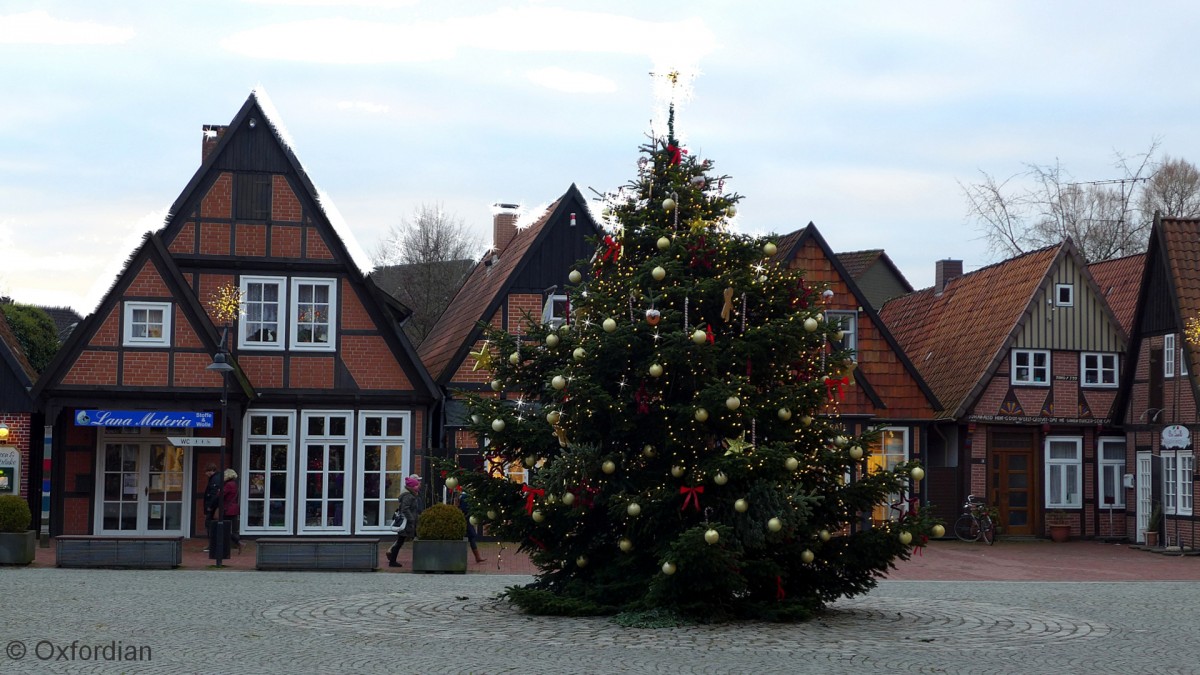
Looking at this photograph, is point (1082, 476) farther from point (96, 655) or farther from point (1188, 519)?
point (96, 655)

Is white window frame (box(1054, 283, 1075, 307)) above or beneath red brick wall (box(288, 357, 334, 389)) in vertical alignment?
above

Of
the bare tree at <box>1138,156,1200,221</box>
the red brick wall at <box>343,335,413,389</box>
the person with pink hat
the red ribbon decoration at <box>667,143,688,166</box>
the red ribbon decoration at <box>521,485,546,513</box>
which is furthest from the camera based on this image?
the bare tree at <box>1138,156,1200,221</box>

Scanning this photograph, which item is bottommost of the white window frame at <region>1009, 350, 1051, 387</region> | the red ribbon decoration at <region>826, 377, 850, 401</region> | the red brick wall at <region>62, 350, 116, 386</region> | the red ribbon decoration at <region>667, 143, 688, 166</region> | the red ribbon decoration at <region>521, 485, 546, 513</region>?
the red ribbon decoration at <region>521, 485, 546, 513</region>

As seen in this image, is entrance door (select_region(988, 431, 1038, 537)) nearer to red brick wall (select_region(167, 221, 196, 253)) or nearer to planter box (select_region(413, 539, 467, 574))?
planter box (select_region(413, 539, 467, 574))

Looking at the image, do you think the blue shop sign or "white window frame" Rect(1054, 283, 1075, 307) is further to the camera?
"white window frame" Rect(1054, 283, 1075, 307)

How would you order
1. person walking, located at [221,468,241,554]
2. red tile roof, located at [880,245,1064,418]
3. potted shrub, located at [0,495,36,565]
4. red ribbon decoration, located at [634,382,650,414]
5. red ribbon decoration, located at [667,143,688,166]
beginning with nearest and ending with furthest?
red ribbon decoration, located at [634,382,650,414]
red ribbon decoration, located at [667,143,688,166]
potted shrub, located at [0,495,36,565]
person walking, located at [221,468,241,554]
red tile roof, located at [880,245,1064,418]

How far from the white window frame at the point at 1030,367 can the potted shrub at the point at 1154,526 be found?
3930 mm

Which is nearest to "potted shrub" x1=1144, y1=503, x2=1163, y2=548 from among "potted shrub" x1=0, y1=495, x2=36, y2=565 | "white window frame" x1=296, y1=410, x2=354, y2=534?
"white window frame" x1=296, y1=410, x2=354, y2=534

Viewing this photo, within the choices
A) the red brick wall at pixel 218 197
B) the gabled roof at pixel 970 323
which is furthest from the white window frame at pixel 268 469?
the gabled roof at pixel 970 323

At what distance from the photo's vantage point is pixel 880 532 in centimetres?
1412

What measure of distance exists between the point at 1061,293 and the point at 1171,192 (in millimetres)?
18830

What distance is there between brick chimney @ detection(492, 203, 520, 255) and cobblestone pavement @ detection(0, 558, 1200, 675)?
1943cm

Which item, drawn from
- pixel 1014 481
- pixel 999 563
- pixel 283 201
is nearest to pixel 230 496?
pixel 283 201

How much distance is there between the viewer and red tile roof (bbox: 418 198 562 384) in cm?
2925
